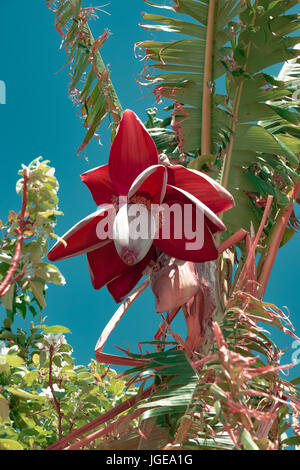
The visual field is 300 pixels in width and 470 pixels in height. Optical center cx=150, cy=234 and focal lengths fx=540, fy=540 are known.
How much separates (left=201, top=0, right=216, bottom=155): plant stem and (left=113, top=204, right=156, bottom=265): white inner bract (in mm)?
1021

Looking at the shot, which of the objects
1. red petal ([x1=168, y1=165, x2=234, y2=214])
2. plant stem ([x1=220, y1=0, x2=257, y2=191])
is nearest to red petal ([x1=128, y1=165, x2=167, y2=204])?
red petal ([x1=168, y1=165, x2=234, y2=214])

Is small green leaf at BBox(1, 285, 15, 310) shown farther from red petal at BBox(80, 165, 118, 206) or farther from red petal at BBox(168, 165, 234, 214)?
red petal at BBox(168, 165, 234, 214)

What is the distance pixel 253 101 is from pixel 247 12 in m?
0.48

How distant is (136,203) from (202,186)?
251 mm

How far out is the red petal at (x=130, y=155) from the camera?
1.90 meters

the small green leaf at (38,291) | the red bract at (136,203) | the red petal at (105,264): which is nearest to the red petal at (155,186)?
the red bract at (136,203)

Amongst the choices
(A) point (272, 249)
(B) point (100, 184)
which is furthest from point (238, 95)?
(B) point (100, 184)

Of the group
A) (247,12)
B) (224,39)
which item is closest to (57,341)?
(224,39)

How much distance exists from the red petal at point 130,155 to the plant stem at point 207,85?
788 mm

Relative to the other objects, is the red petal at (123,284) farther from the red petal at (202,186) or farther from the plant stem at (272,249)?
the plant stem at (272,249)

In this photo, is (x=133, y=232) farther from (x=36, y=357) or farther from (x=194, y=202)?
(x=36, y=357)

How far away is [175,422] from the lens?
5.51 ft

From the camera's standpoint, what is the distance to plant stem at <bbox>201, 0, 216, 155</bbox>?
2.69 meters
